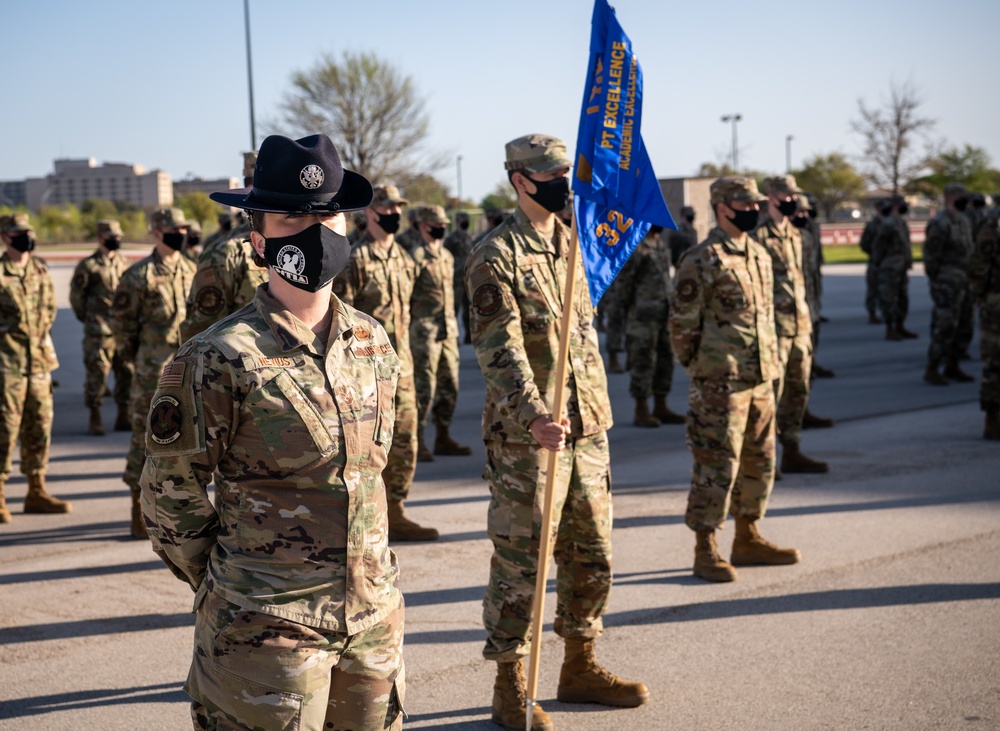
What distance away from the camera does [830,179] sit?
7756cm

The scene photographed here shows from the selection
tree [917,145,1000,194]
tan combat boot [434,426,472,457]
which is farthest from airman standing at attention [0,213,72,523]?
tree [917,145,1000,194]

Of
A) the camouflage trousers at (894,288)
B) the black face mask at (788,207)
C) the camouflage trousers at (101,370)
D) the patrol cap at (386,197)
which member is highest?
the patrol cap at (386,197)

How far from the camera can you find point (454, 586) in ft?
21.7

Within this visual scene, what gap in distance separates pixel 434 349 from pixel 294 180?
7.78 metres

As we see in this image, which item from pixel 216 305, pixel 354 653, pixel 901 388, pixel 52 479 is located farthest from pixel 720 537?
pixel 901 388

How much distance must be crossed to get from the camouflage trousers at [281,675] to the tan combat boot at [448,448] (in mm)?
7969

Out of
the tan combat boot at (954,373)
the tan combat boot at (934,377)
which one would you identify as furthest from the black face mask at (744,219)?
the tan combat boot at (954,373)

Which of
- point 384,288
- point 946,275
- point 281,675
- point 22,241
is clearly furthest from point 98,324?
point 281,675

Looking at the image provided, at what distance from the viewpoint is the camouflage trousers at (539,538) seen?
4.59 metres

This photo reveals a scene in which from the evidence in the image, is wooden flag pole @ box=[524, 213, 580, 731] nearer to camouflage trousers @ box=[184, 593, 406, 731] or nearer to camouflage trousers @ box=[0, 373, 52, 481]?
camouflage trousers @ box=[184, 593, 406, 731]

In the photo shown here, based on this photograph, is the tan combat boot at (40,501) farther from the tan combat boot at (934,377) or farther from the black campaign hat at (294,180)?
the tan combat boot at (934,377)

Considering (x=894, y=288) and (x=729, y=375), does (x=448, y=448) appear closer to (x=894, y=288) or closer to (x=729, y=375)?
(x=729, y=375)

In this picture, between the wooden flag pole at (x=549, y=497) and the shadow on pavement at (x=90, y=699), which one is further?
the shadow on pavement at (x=90, y=699)

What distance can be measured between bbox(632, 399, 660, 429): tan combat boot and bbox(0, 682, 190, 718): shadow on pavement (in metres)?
7.71
